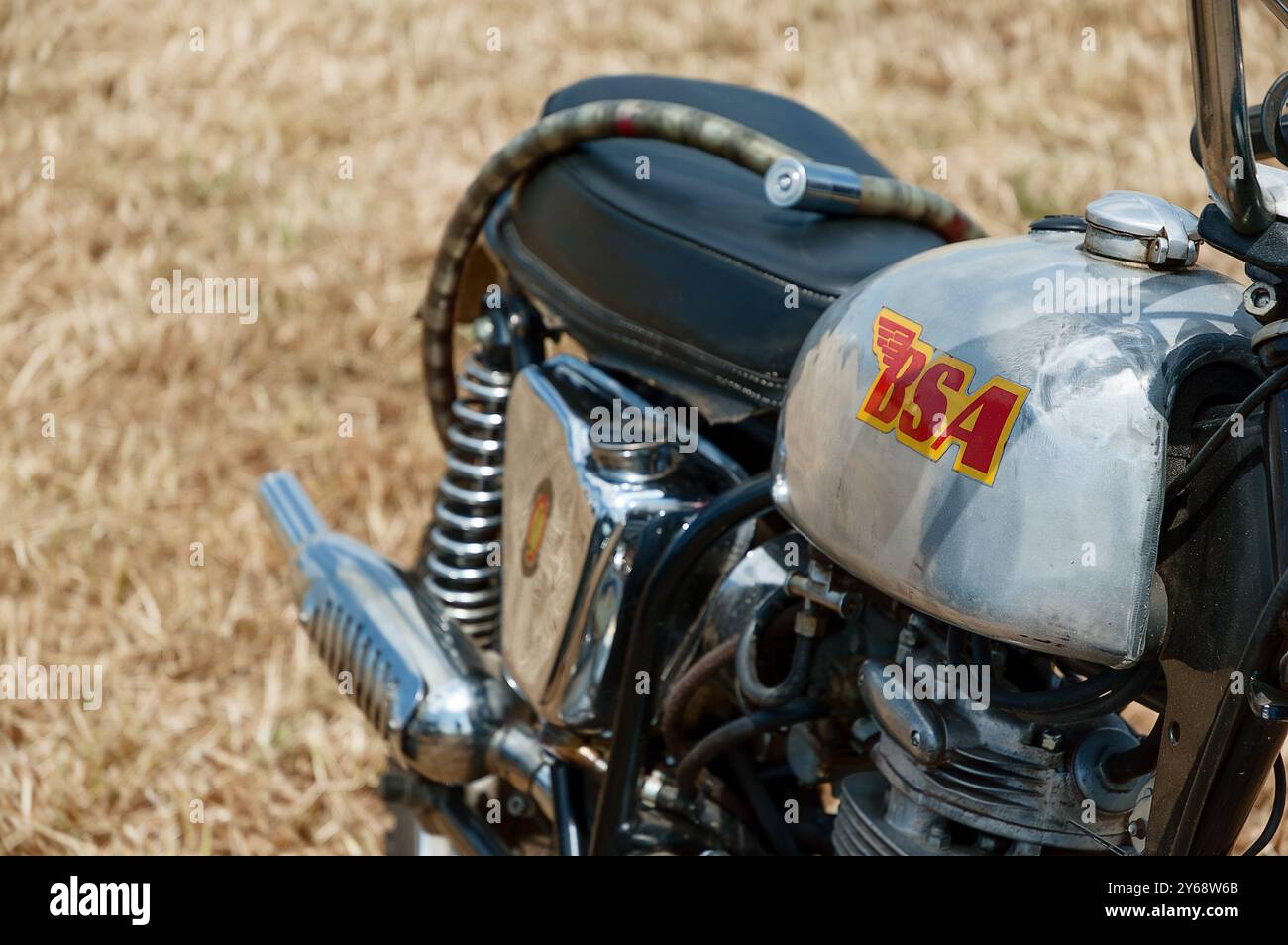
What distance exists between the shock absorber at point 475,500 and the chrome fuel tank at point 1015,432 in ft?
2.75

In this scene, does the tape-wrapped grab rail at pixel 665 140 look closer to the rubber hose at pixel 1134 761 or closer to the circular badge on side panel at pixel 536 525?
the circular badge on side panel at pixel 536 525

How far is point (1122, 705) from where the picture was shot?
1.09m

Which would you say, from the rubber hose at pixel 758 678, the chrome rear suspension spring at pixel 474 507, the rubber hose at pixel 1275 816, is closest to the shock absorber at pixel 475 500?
the chrome rear suspension spring at pixel 474 507

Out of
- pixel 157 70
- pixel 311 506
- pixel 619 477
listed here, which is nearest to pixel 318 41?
pixel 157 70

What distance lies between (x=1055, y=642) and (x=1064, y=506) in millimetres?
94

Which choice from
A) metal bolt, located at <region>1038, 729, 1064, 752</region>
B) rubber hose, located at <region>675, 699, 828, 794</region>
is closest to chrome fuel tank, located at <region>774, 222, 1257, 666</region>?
metal bolt, located at <region>1038, 729, 1064, 752</region>

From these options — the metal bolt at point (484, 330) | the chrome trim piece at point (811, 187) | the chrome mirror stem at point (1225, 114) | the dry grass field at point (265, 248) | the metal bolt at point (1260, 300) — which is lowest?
the dry grass field at point (265, 248)

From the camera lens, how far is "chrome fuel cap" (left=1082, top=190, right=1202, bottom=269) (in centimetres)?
108

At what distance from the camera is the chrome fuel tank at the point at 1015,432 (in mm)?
985

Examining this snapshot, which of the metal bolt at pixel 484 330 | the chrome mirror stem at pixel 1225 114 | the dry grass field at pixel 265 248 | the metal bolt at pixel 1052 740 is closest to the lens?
the chrome mirror stem at pixel 1225 114

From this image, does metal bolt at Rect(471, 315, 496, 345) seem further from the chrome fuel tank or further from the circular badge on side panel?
the chrome fuel tank

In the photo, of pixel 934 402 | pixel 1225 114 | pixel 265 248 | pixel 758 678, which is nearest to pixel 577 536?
pixel 758 678

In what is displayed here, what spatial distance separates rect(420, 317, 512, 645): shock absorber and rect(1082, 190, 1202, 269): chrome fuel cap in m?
0.98

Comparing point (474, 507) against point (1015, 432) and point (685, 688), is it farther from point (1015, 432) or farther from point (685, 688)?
point (1015, 432)
